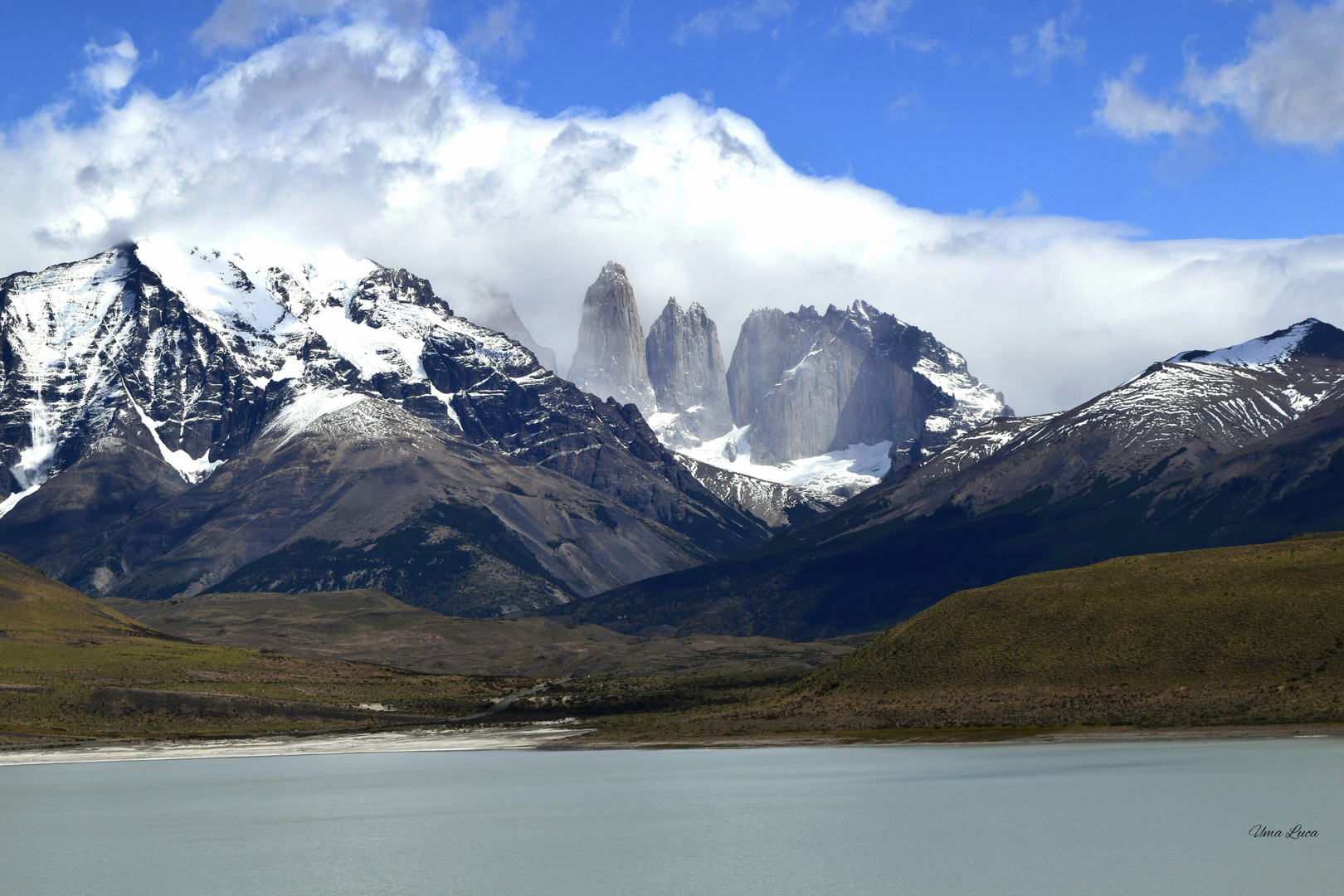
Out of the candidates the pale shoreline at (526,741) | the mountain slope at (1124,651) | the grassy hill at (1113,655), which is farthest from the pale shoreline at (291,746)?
the mountain slope at (1124,651)

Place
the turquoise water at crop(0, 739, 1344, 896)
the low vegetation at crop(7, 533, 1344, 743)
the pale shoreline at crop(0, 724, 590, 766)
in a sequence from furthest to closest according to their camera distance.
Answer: the pale shoreline at crop(0, 724, 590, 766) < the low vegetation at crop(7, 533, 1344, 743) < the turquoise water at crop(0, 739, 1344, 896)

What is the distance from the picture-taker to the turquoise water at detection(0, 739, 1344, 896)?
179ft

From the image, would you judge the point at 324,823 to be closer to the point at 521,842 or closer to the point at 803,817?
the point at 521,842

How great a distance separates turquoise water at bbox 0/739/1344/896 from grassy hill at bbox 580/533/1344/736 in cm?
1954

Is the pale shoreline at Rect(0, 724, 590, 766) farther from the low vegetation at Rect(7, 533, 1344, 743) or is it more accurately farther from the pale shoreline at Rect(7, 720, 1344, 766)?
the low vegetation at Rect(7, 533, 1344, 743)

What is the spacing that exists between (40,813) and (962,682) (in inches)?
3502

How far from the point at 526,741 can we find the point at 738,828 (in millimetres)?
88814

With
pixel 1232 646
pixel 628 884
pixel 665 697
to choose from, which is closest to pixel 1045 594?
pixel 1232 646

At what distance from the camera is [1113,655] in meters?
134

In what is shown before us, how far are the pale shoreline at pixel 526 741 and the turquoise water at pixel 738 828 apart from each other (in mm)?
6697
